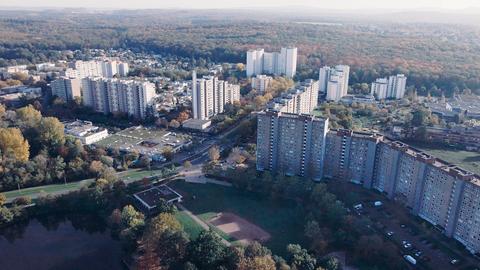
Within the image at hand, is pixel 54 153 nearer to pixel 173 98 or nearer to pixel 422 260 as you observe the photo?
pixel 173 98

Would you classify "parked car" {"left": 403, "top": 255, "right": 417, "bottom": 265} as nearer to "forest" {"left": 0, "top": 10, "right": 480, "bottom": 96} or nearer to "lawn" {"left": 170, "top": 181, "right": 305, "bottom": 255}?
"lawn" {"left": 170, "top": 181, "right": 305, "bottom": 255}

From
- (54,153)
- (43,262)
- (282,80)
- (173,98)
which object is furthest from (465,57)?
(43,262)

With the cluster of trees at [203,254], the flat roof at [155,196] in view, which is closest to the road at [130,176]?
the flat roof at [155,196]

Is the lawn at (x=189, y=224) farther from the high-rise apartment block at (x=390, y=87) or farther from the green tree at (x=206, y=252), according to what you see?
the high-rise apartment block at (x=390, y=87)

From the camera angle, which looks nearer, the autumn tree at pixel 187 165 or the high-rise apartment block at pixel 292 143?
the high-rise apartment block at pixel 292 143

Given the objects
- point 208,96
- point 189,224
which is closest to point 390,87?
point 208,96

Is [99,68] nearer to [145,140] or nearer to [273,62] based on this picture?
[273,62]
